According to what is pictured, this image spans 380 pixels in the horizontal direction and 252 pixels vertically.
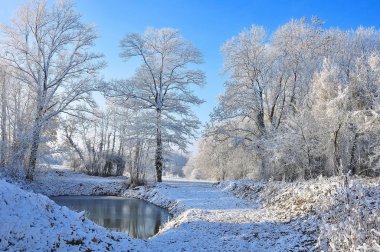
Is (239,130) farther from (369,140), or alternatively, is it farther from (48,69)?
(48,69)

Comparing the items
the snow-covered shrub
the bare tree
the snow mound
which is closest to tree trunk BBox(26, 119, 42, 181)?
the bare tree

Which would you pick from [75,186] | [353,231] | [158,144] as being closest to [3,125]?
[75,186]

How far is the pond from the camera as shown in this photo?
1506 centimetres

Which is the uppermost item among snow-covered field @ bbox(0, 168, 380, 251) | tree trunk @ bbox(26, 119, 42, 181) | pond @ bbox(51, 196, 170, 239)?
tree trunk @ bbox(26, 119, 42, 181)

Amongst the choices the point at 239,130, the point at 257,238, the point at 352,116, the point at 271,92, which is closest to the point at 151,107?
the point at 239,130

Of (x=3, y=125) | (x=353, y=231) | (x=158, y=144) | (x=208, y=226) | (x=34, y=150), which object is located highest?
(x=3, y=125)

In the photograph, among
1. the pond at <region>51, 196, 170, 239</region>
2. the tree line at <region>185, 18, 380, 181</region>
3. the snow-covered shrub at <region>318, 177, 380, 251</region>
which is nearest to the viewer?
the snow-covered shrub at <region>318, 177, 380, 251</region>

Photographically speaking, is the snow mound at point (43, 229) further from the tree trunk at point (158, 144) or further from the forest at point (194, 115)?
the tree trunk at point (158, 144)

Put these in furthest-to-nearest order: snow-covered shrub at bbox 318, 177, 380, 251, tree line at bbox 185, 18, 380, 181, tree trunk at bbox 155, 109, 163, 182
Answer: tree trunk at bbox 155, 109, 163, 182, tree line at bbox 185, 18, 380, 181, snow-covered shrub at bbox 318, 177, 380, 251

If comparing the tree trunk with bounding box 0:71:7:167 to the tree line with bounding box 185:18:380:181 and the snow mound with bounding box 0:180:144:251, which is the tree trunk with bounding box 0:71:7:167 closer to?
the tree line with bounding box 185:18:380:181

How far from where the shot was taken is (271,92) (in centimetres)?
2778

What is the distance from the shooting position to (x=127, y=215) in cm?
1822

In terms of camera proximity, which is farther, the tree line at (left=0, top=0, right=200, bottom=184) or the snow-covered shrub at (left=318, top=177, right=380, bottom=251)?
the tree line at (left=0, top=0, right=200, bottom=184)

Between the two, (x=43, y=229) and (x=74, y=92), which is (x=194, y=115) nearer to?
(x=74, y=92)
